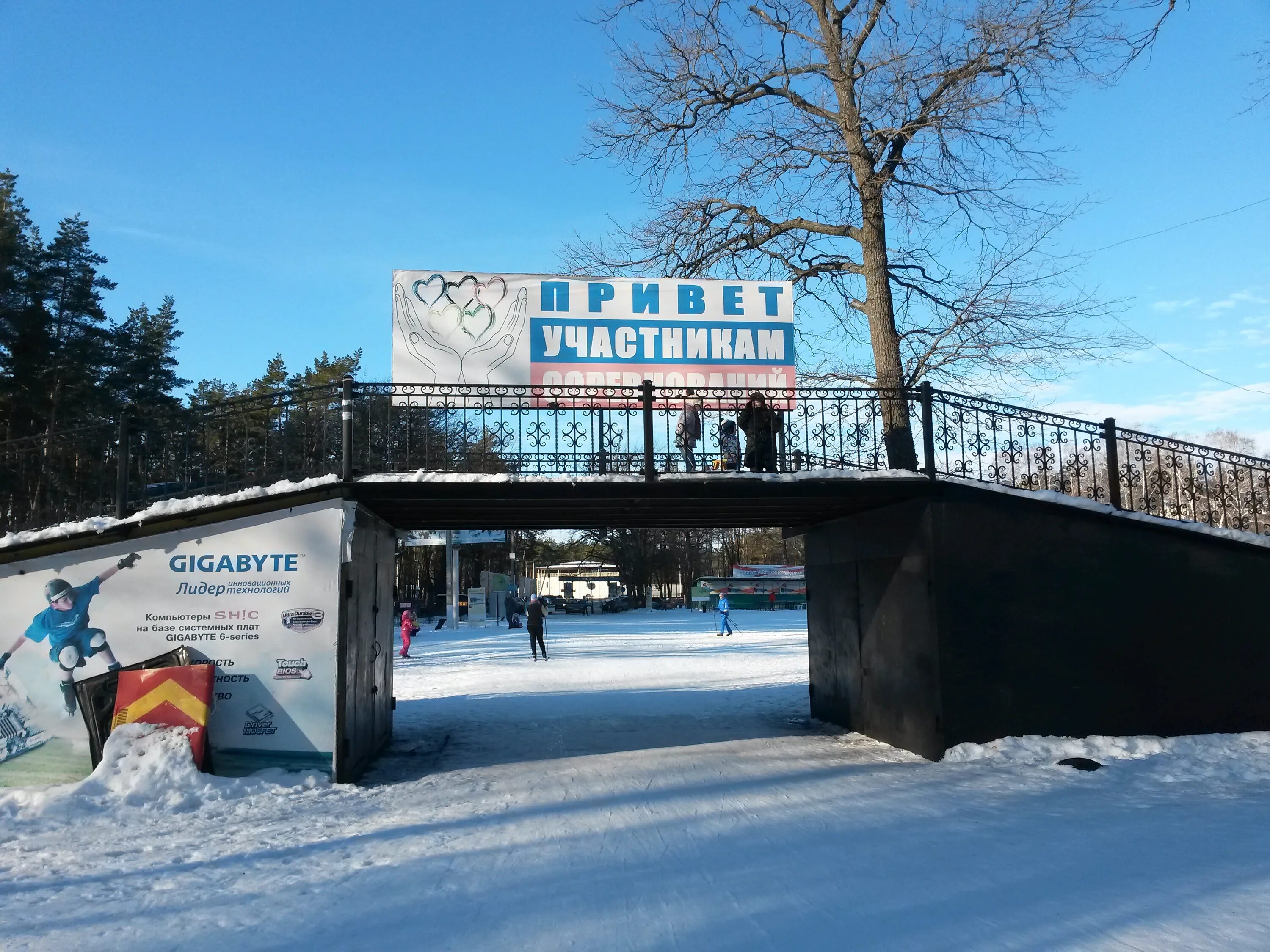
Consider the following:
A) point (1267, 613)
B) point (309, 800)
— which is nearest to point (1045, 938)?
point (309, 800)

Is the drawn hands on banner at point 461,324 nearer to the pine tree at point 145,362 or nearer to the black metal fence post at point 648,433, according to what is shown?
the black metal fence post at point 648,433

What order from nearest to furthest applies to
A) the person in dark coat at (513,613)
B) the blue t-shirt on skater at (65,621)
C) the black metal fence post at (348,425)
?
the blue t-shirt on skater at (65,621) < the black metal fence post at (348,425) < the person in dark coat at (513,613)

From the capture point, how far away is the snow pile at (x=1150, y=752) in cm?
934

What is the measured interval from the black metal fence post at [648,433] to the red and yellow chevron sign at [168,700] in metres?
5.05

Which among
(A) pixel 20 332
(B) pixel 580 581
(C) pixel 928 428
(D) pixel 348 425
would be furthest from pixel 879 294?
(B) pixel 580 581

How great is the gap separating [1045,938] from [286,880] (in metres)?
4.72

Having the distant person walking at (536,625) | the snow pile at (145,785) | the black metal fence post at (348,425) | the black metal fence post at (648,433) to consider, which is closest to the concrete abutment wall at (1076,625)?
the black metal fence post at (648,433)

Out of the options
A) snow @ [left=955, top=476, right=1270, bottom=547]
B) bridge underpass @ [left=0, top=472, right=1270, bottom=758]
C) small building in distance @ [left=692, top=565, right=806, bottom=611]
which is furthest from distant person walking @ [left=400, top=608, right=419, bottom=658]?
small building in distance @ [left=692, top=565, right=806, bottom=611]

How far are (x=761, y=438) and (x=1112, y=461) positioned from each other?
13.9 ft

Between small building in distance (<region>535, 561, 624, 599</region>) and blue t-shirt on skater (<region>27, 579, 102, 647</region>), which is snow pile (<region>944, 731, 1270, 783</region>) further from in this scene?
small building in distance (<region>535, 561, 624, 599</region>)

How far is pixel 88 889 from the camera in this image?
594 centimetres

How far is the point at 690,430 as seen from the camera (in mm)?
10781

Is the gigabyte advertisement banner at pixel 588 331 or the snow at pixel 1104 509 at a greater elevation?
the gigabyte advertisement banner at pixel 588 331

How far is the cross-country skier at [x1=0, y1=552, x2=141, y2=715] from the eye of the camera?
30.6 ft
